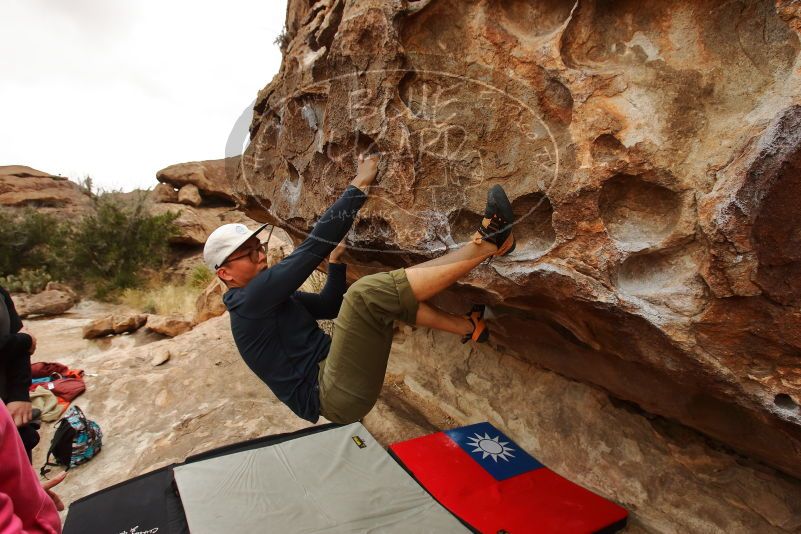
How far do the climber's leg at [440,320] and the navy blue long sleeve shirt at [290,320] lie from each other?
47cm

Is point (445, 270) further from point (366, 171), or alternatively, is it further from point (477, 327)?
point (366, 171)

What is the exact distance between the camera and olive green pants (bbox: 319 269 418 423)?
1890 mm

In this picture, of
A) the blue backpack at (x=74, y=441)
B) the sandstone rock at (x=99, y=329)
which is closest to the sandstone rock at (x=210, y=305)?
the sandstone rock at (x=99, y=329)

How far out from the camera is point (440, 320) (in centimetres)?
208

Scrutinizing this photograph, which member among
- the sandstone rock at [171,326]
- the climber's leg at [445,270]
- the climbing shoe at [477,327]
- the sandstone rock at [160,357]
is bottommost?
the sandstone rock at [171,326]

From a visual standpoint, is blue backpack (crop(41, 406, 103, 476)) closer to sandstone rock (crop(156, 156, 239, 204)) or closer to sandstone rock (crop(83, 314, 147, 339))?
sandstone rock (crop(83, 314, 147, 339))

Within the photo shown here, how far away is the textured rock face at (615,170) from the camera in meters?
1.42

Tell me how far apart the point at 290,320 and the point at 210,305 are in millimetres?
5333

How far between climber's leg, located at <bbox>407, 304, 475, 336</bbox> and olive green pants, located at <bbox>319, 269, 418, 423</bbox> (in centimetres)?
9

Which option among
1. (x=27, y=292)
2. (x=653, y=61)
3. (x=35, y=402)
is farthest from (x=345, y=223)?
(x=27, y=292)

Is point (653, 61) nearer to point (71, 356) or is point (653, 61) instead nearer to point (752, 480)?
point (752, 480)

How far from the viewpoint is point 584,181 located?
171cm

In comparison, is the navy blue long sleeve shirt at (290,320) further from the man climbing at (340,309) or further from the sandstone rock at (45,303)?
the sandstone rock at (45,303)

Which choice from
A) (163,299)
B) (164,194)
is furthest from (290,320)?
(164,194)
